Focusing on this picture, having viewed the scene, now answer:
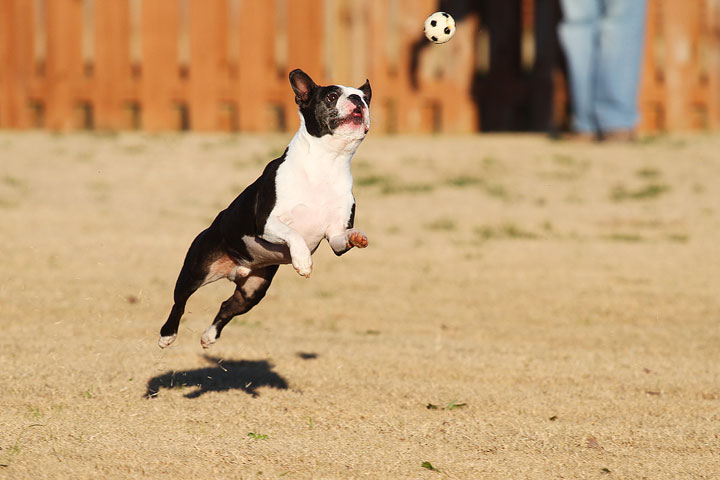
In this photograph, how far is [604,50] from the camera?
13766mm

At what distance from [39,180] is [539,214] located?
644cm

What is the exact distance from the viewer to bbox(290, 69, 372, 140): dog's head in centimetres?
500

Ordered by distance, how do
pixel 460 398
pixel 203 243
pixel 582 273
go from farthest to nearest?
pixel 582 273, pixel 460 398, pixel 203 243

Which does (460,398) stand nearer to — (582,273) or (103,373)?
(103,373)

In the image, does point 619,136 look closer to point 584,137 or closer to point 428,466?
point 584,137

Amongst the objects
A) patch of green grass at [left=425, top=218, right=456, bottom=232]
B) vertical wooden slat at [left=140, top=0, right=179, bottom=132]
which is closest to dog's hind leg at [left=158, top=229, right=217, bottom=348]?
patch of green grass at [left=425, top=218, right=456, bottom=232]

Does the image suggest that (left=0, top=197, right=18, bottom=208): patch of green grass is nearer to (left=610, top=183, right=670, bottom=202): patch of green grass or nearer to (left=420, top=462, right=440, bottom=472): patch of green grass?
(left=610, top=183, right=670, bottom=202): patch of green grass

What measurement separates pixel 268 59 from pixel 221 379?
8741mm

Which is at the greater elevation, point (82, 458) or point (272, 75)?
point (272, 75)

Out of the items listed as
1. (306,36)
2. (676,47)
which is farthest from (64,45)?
(676,47)

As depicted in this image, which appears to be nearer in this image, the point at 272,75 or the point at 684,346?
the point at 684,346

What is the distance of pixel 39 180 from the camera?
535 inches

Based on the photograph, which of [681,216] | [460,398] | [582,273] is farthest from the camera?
[681,216]

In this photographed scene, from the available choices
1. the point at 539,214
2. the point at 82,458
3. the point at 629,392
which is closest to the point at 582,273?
the point at 539,214
